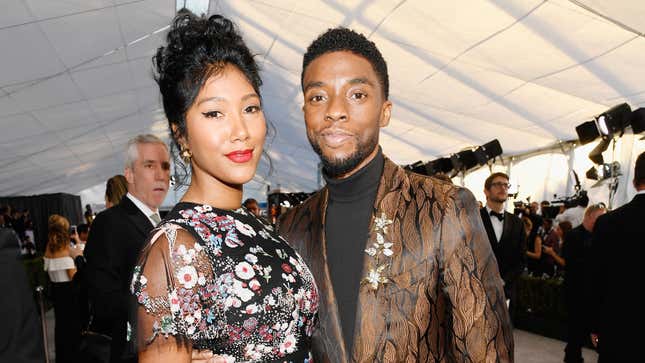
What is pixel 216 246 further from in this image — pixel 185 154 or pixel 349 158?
pixel 349 158

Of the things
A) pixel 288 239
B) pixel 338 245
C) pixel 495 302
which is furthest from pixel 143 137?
pixel 495 302

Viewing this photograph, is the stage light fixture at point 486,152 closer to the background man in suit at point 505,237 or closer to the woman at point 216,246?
the background man in suit at point 505,237

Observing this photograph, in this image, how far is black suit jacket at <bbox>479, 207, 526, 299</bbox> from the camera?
4.75 meters

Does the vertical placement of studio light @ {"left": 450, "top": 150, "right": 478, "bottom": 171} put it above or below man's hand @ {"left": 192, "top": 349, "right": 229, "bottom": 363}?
above

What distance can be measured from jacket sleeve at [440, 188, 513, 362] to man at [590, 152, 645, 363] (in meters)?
1.78

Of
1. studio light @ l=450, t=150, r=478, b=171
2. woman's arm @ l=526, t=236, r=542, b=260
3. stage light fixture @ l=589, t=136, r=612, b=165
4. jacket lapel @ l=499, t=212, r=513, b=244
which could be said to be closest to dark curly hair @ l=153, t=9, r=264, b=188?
jacket lapel @ l=499, t=212, r=513, b=244

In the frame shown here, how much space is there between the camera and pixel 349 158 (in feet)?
5.30

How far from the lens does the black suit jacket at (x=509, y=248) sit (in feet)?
15.6

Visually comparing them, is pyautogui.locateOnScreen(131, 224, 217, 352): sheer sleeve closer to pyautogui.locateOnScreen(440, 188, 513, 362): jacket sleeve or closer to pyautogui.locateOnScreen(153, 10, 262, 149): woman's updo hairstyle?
pyautogui.locateOnScreen(153, 10, 262, 149): woman's updo hairstyle

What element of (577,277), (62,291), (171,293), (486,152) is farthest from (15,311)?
(486,152)

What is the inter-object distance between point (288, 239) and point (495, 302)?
73 cm

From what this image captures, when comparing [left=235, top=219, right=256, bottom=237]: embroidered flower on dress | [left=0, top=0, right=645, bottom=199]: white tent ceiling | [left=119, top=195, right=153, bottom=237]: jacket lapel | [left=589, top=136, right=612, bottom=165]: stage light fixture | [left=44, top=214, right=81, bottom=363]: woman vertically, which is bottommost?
[left=44, top=214, right=81, bottom=363]: woman

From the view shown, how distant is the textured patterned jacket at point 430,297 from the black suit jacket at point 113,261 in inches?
53.6

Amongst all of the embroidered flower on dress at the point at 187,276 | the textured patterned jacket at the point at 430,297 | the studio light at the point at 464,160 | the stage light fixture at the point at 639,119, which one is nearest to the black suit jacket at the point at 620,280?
the textured patterned jacket at the point at 430,297
